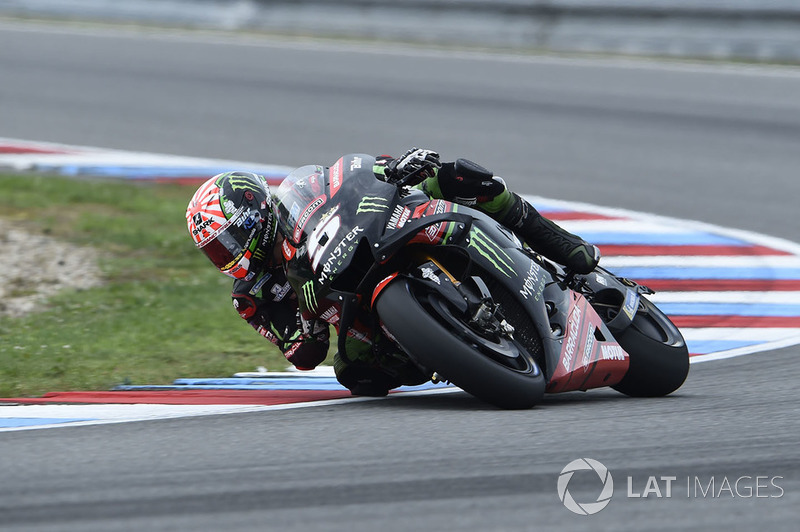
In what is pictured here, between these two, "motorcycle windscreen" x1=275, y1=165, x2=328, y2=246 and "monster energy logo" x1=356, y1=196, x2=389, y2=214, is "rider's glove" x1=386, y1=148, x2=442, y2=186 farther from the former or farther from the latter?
"motorcycle windscreen" x1=275, y1=165, x2=328, y2=246

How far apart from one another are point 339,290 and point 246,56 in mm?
12368

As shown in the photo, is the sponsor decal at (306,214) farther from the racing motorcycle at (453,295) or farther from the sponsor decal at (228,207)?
the sponsor decal at (228,207)

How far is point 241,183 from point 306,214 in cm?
36

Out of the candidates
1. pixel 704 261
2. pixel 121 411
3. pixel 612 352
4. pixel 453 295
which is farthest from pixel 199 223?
pixel 704 261

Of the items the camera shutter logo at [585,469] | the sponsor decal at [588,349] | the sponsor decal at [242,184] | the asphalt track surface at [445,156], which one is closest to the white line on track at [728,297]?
the asphalt track surface at [445,156]

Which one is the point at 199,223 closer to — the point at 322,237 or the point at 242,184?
the point at 242,184

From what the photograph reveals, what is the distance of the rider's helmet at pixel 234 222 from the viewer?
16.4 ft

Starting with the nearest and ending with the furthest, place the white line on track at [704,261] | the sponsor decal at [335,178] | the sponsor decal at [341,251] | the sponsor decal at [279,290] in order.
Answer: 1. the sponsor decal at [341,251]
2. the sponsor decal at [335,178]
3. the sponsor decal at [279,290]
4. the white line on track at [704,261]

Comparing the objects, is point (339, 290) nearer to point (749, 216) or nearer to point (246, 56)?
point (749, 216)

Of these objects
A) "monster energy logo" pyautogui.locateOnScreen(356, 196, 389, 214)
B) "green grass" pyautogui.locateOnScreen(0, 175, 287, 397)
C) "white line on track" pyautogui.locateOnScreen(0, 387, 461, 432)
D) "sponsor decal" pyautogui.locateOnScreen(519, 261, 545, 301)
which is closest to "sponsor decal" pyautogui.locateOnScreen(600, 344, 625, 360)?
"sponsor decal" pyautogui.locateOnScreen(519, 261, 545, 301)

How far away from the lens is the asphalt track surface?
3.44 m

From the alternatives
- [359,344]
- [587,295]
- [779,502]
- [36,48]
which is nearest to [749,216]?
[587,295]

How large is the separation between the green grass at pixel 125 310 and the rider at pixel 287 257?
0.94 metres

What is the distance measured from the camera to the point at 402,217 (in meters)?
4.80
